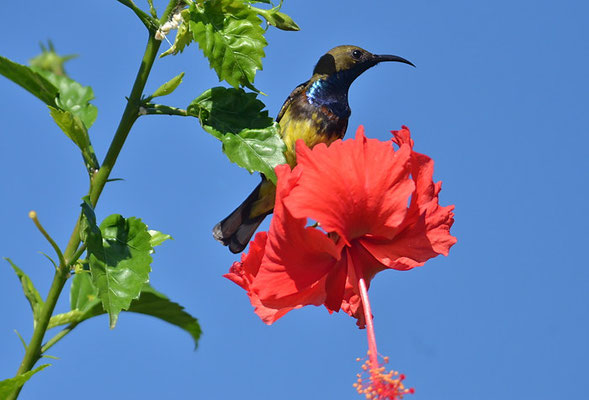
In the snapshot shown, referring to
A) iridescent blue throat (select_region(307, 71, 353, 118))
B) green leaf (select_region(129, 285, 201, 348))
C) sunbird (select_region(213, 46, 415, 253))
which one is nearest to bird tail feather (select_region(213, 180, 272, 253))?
sunbird (select_region(213, 46, 415, 253))

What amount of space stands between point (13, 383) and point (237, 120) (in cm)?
97

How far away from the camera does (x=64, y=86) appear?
9.27ft

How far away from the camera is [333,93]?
4246 millimetres

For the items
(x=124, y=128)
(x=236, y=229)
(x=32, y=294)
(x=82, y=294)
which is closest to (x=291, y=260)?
(x=124, y=128)

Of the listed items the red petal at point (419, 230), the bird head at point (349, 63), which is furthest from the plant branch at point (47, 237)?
the bird head at point (349, 63)

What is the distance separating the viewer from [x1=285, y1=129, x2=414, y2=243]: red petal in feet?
6.30

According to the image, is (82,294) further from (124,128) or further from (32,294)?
(124,128)

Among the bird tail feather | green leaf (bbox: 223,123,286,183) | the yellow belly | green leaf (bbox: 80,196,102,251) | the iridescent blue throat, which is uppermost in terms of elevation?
the iridescent blue throat

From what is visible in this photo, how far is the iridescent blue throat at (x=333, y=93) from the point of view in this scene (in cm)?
415

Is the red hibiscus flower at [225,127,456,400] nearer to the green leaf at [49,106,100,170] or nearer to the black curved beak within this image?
the green leaf at [49,106,100,170]

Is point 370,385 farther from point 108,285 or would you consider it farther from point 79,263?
point 79,263

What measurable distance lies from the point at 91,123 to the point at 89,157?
1.39 feet

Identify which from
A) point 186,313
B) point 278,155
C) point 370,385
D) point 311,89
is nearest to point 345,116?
point 311,89

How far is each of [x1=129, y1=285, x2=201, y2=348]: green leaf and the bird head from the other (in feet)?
5.71
